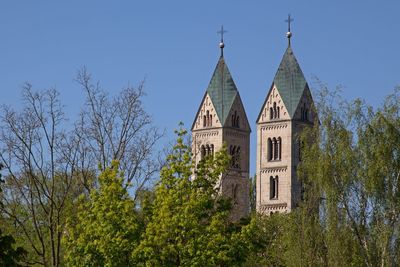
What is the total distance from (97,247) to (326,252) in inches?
416

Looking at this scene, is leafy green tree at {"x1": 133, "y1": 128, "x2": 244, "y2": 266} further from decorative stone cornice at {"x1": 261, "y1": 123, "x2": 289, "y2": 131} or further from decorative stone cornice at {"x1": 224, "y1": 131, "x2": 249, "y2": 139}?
decorative stone cornice at {"x1": 224, "y1": 131, "x2": 249, "y2": 139}

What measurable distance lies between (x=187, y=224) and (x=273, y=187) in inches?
3024

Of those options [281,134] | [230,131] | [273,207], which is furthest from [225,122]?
[273,207]

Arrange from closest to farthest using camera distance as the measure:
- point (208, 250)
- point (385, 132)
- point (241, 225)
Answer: point (208, 250) → point (241, 225) → point (385, 132)

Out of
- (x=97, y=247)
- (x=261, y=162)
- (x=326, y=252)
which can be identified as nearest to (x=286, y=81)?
(x=261, y=162)

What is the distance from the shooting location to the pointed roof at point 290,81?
112m

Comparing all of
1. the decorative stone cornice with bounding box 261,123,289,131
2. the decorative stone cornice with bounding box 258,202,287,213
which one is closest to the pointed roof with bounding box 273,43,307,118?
the decorative stone cornice with bounding box 261,123,289,131

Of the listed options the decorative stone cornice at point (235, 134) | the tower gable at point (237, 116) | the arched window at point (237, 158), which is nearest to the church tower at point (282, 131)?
the arched window at point (237, 158)

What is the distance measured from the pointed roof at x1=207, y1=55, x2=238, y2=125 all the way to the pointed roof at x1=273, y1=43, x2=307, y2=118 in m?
4.93

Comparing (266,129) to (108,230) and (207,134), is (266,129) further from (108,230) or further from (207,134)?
(108,230)

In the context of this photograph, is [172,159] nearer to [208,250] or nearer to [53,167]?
[208,250]

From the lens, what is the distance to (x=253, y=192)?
122438 mm

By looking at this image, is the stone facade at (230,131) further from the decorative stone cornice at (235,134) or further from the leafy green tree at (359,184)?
the leafy green tree at (359,184)

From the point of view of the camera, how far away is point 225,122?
11419 centimetres
